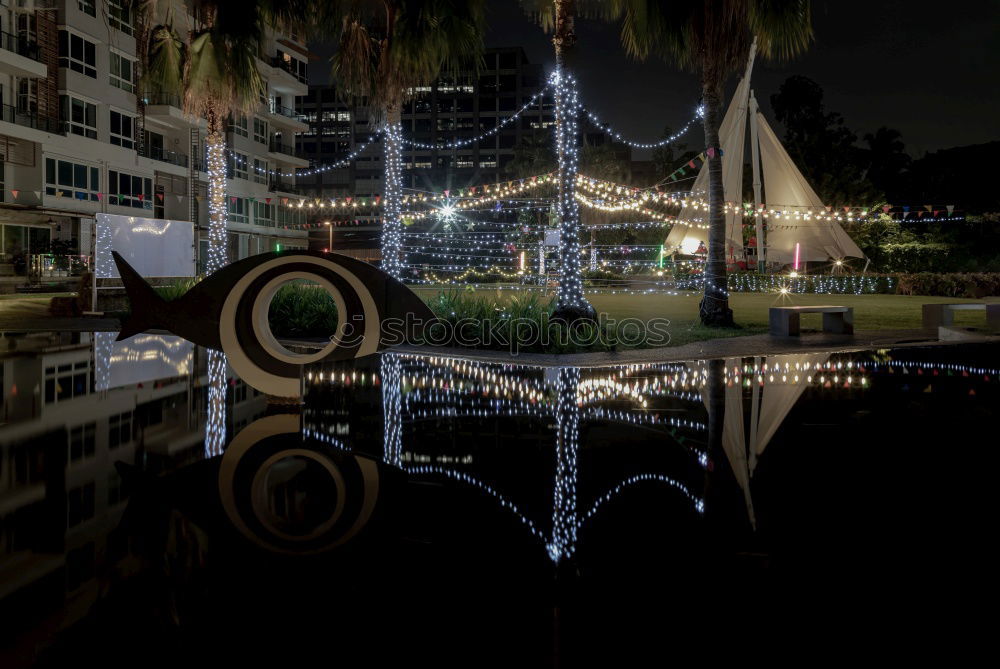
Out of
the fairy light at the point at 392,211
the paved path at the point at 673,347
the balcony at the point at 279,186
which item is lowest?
the paved path at the point at 673,347

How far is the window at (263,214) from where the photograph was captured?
52.5m

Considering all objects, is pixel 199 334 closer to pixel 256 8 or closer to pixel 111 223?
pixel 256 8

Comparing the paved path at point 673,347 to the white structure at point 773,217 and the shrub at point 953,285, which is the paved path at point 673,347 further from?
the shrub at point 953,285

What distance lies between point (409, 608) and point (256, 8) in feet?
58.7

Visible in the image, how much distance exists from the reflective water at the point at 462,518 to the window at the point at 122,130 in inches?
1249

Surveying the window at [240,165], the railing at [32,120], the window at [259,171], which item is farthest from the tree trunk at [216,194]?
the window at [259,171]

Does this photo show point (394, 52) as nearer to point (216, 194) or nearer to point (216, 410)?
point (216, 194)

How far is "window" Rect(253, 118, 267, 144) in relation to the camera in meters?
50.9

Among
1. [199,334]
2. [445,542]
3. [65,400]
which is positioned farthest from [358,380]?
[445,542]

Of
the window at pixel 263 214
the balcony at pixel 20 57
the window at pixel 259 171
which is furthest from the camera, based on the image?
the window at pixel 263 214

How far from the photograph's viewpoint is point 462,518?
194 inches

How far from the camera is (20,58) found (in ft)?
100

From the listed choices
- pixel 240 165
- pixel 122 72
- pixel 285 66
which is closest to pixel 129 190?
pixel 122 72

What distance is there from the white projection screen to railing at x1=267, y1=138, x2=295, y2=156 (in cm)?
3182
